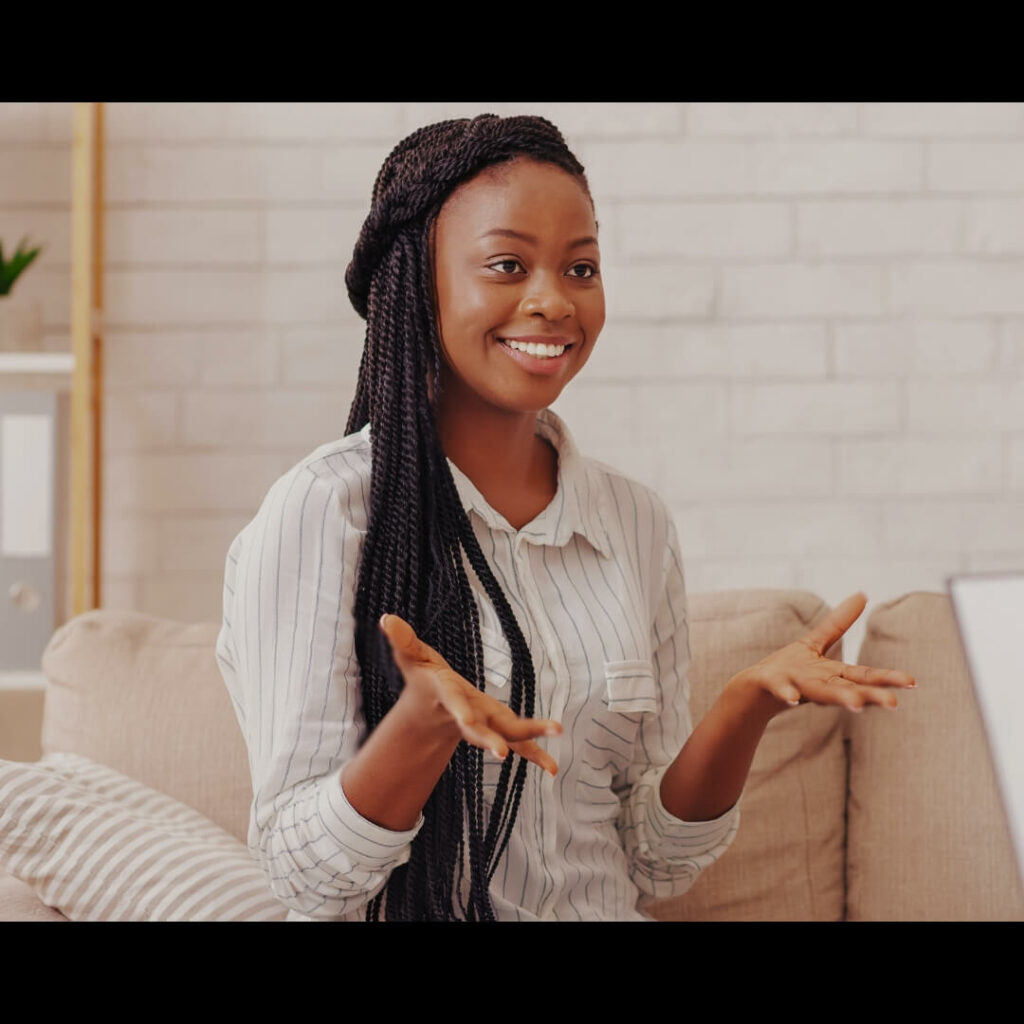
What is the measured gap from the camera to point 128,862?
91cm

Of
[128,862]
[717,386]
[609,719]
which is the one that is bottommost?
[128,862]

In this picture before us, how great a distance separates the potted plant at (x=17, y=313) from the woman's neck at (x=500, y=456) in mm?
829

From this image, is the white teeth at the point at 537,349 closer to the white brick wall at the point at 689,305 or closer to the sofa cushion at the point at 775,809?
the sofa cushion at the point at 775,809

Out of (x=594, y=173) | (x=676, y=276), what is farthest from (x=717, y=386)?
(x=594, y=173)

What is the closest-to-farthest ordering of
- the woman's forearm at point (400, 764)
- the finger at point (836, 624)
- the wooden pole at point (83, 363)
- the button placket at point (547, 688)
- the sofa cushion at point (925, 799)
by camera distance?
the woman's forearm at point (400, 764)
the finger at point (836, 624)
the button placket at point (547, 688)
the sofa cushion at point (925, 799)
the wooden pole at point (83, 363)

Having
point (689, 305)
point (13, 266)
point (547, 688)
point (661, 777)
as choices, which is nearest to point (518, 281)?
point (547, 688)

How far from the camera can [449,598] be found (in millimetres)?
710

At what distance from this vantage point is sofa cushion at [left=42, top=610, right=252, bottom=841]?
110 centimetres

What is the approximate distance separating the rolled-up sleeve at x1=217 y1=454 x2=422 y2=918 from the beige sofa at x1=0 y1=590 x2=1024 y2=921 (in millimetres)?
305

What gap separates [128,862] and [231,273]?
0.80 metres

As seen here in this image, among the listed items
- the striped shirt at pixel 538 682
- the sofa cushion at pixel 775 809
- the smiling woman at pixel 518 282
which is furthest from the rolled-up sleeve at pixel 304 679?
the sofa cushion at pixel 775 809

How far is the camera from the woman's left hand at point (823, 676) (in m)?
0.56

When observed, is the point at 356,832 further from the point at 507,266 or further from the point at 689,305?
the point at 689,305
